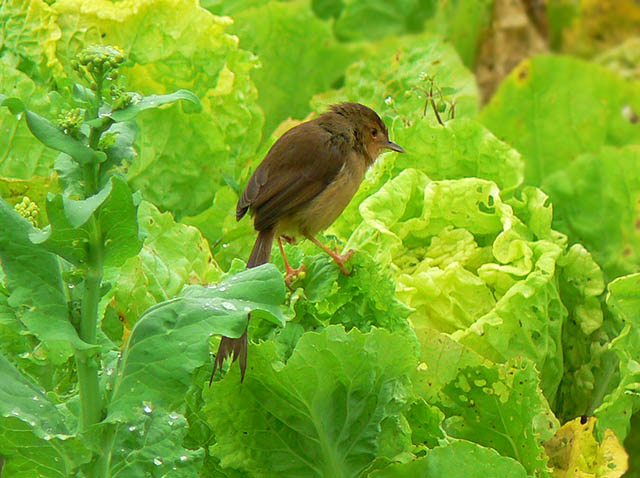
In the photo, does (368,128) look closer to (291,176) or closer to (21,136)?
(291,176)

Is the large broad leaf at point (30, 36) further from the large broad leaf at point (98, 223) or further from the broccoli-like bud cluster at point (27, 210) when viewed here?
the large broad leaf at point (98, 223)

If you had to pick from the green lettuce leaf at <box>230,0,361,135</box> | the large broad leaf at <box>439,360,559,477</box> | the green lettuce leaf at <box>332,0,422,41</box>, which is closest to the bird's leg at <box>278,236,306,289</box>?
the large broad leaf at <box>439,360,559,477</box>

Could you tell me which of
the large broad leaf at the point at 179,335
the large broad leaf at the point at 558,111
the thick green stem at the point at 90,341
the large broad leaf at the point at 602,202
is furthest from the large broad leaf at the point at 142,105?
the large broad leaf at the point at 558,111

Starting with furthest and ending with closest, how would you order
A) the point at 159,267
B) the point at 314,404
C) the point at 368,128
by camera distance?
1. the point at 368,128
2. the point at 159,267
3. the point at 314,404

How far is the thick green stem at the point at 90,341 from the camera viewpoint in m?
1.67

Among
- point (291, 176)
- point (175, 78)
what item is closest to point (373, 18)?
point (175, 78)

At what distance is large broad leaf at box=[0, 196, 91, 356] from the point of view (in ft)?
5.40

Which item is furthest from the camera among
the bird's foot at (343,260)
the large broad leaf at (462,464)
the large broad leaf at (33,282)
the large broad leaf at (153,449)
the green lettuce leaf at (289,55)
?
the green lettuce leaf at (289,55)

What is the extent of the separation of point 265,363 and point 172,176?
1.05 metres

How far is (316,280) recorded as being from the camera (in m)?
Result: 2.15

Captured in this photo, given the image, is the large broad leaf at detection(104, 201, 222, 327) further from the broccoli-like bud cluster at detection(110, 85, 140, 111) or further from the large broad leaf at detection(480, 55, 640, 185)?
the large broad leaf at detection(480, 55, 640, 185)

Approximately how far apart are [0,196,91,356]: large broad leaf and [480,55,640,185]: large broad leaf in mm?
2239

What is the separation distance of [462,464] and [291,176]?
746 millimetres

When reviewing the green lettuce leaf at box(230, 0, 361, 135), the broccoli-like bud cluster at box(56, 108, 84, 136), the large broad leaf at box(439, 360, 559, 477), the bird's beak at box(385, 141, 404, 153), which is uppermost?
the green lettuce leaf at box(230, 0, 361, 135)
